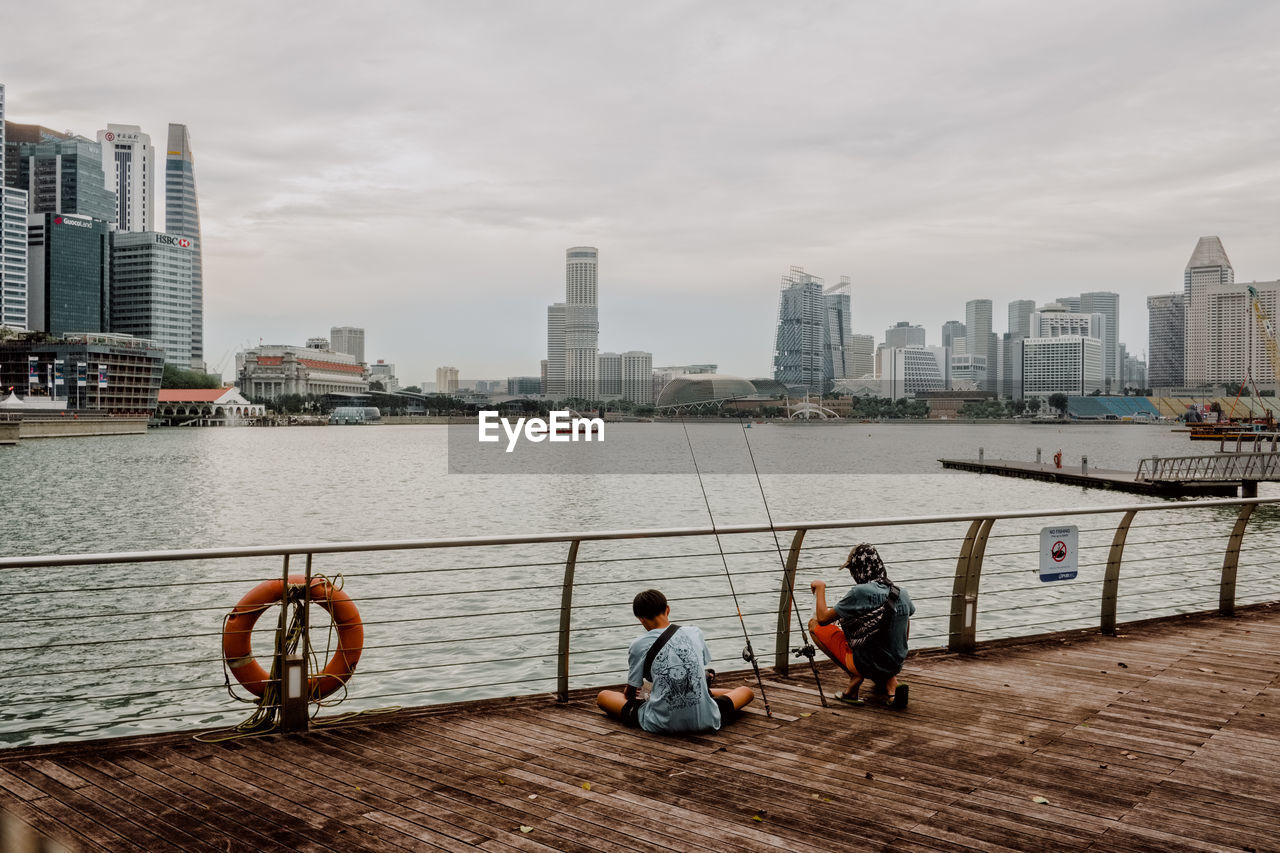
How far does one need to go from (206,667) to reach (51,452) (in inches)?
3479

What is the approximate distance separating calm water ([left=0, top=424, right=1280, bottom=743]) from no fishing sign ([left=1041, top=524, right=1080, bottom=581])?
0.38m

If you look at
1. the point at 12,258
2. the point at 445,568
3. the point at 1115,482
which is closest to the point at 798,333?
the point at 1115,482

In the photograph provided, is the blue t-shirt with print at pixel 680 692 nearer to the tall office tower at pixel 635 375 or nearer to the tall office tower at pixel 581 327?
the tall office tower at pixel 635 375

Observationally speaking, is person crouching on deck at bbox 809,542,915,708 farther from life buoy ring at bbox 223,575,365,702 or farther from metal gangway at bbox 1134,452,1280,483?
metal gangway at bbox 1134,452,1280,483

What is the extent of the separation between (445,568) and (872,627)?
844 centimetres

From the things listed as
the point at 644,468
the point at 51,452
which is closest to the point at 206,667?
the point at 644,468

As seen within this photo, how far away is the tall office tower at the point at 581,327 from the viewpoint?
170 meters

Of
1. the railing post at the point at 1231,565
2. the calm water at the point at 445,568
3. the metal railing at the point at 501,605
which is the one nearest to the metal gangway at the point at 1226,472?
the calm water at the point at 445,568

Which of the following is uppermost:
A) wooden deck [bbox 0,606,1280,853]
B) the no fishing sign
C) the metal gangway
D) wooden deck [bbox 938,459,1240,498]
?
the no fishing sign

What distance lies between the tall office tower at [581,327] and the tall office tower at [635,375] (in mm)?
9450

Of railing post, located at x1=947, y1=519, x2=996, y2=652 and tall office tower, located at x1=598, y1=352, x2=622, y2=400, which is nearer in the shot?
railing post, located at x1=947, y1=519, x2=996, y2=652


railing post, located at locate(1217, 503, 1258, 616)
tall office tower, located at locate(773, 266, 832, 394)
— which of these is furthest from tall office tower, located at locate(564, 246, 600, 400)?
railing post, located at locate(1217, 503, 1258, 616)

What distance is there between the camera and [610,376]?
538ft

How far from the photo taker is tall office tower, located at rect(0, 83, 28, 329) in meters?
194
